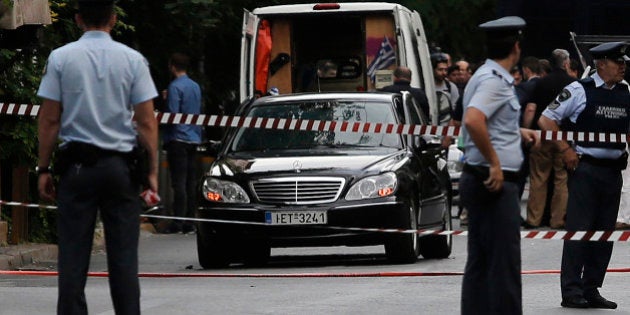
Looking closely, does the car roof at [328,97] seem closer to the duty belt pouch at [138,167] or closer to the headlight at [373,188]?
the headlight at [373,188]

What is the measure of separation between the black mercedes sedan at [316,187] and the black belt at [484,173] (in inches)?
227

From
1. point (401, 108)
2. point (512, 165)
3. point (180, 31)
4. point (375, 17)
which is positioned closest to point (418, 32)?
point (375, 17)

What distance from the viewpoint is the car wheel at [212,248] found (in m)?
14.9

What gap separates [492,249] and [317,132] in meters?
7.15

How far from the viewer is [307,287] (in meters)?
12.9

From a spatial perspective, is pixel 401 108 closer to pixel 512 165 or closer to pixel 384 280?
pixel 384 280

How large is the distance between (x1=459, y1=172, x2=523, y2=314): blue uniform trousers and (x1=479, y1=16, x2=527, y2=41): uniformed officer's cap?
72 centimetres

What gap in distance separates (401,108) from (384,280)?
3.28 m

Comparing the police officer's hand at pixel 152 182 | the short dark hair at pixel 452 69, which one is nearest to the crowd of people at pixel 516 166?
the police officer's hand at pixel 152 182

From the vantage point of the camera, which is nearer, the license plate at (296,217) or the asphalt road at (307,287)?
the asphalt road at (307,287)

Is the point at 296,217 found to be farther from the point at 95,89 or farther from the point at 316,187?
the point at 95,89

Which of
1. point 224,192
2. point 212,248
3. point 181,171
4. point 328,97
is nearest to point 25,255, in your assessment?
point 212,248

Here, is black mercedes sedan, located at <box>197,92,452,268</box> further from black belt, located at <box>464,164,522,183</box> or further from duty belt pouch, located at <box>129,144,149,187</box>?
duty belt pouch, located at <box>129,144,149,187</box>

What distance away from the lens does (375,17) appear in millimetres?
21812
